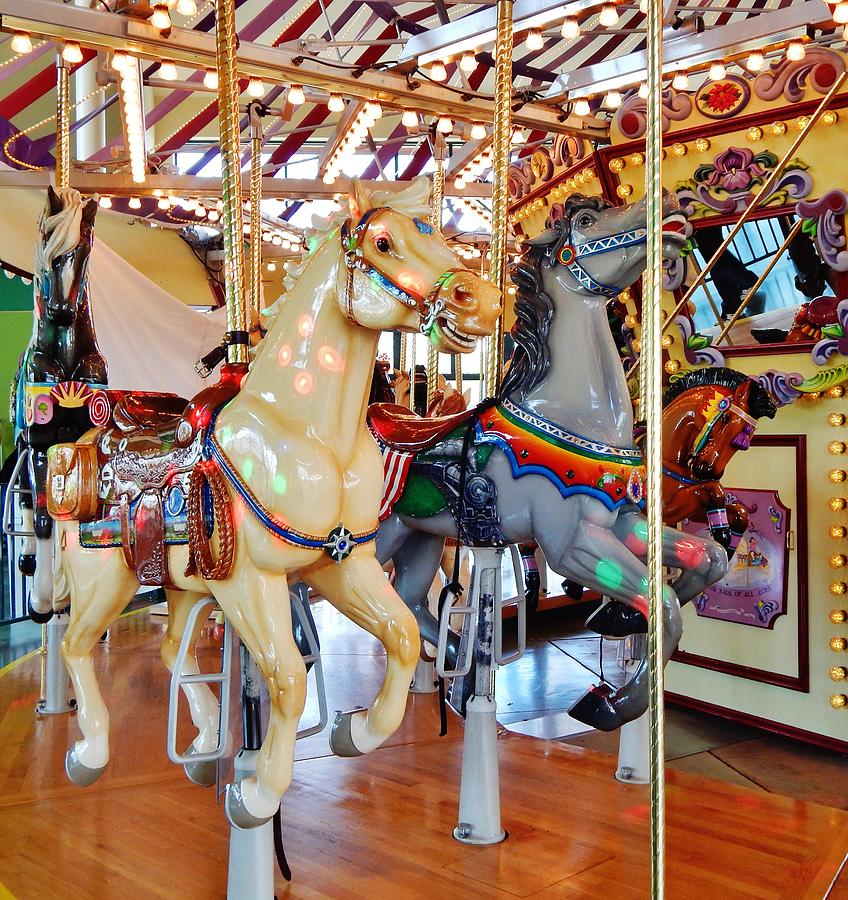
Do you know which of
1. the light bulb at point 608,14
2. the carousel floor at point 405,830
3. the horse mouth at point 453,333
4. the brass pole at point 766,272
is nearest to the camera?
the horse mouth at point 453,333

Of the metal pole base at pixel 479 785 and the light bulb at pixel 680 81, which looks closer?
the metal pole base at pixel 479 785

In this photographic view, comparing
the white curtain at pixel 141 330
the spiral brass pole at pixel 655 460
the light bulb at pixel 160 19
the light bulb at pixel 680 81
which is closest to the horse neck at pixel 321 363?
the spiral brass pole at pixel 655 460

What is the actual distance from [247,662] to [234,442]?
607mm

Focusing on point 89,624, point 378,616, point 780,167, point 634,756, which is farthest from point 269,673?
point 780,167

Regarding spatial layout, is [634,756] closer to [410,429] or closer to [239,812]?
[410,429]

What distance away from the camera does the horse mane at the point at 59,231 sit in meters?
3.15

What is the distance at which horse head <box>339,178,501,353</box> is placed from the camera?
171 cm

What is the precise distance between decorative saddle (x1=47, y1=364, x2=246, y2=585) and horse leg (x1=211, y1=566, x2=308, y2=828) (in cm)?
22

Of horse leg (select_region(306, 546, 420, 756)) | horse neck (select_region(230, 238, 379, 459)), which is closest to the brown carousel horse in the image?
horse leg (select_region(306, 546, 420, 756))

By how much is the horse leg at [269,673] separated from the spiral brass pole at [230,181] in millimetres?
664

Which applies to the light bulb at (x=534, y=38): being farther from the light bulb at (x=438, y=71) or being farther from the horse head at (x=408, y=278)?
the horse head at (x=408, y=278)

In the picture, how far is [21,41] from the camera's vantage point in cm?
347

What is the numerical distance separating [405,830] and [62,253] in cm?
214

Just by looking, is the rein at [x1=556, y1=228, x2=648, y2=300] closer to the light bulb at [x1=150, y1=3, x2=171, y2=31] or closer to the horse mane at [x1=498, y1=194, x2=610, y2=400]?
the horse mane at [x1=498, y1=194, x2=610, y2=400]
